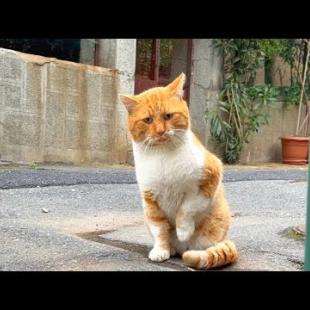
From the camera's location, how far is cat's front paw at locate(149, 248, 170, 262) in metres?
1.46

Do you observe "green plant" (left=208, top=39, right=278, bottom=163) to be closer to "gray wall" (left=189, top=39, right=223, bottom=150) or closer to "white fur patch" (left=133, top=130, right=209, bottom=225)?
"gray wall" (left=189, top=39, right=223, bottom=150)

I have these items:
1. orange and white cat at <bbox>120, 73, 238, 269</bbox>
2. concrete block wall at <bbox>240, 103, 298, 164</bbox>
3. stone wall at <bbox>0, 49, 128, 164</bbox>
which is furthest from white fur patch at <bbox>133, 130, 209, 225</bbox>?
concrete block wall at <bbox>240, 103, 298, 164</bbox>

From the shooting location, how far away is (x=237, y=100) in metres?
5.52

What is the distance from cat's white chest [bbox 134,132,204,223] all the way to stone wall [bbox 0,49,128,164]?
107 inches

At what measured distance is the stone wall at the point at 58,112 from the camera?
4.04 meters

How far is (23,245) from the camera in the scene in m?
1.60

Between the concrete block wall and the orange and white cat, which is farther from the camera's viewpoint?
the concrete block wall

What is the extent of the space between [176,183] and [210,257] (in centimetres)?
21

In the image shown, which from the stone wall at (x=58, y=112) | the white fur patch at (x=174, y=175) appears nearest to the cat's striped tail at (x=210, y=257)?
the white fur patch at (x=174, y=175)

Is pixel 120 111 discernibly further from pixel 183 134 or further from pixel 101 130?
pixel 183 134

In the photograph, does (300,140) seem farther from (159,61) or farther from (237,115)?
(159,61)

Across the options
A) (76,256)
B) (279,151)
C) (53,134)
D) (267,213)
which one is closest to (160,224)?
(76,256)
